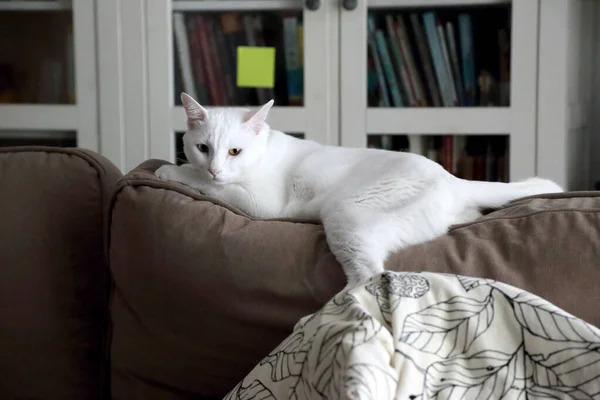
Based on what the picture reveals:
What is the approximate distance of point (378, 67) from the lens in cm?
202

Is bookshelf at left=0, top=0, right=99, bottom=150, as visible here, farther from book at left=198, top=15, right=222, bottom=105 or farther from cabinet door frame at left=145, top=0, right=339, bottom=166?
book at left=198, top=15, right=222, bottom=105

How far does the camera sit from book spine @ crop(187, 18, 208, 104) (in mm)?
2088

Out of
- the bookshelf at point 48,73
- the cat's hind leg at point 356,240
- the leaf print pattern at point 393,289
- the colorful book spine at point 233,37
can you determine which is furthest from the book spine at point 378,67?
the leaf print pattern at point 393,289

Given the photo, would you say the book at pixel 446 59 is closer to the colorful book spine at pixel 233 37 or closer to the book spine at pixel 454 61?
the book spine at pixel 454 61

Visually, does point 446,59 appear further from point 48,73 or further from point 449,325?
point 449,325

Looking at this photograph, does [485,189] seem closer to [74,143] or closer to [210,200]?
[210,200]

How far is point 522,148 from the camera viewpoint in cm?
196

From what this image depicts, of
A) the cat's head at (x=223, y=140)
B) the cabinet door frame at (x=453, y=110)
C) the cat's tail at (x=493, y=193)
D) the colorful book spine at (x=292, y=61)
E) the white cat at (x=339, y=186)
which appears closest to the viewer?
the white cat at (x=339, y=186)

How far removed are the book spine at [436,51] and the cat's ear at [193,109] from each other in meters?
0.83

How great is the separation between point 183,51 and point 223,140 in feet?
2.58

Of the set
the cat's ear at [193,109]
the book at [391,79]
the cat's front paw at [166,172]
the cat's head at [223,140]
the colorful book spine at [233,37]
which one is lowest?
the cat's front paw at [166,172]

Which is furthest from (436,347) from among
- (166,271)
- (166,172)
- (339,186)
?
(166,172)

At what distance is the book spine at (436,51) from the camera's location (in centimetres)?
200

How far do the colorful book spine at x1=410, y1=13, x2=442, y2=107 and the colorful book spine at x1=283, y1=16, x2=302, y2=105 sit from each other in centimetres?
33
